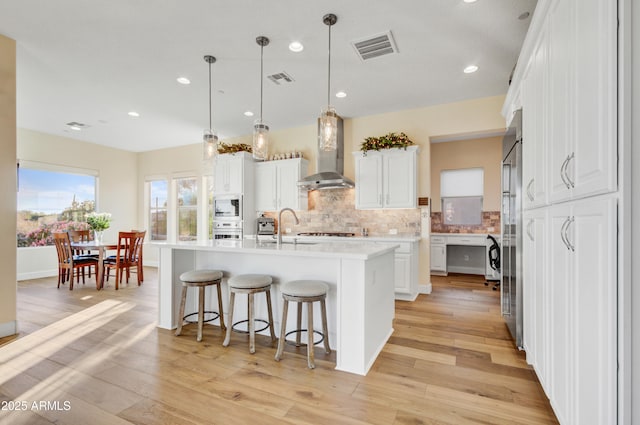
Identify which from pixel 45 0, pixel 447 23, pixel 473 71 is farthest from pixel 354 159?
pixel 45 0

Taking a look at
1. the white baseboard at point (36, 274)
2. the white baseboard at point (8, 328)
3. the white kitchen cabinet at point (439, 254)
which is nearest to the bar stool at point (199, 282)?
the white baseboard at point (8, 328)

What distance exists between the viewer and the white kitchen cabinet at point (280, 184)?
5.46 meters

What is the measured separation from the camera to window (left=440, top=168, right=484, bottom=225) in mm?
6391

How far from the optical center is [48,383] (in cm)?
207

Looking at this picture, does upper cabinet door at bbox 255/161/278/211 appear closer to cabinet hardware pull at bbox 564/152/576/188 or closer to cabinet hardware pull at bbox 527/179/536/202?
cabinet hardware pull at bbox 527/179/536/202

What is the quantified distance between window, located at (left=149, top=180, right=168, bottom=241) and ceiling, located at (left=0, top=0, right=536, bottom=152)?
2634 millimetres

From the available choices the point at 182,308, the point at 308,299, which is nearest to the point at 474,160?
the point at 308,299

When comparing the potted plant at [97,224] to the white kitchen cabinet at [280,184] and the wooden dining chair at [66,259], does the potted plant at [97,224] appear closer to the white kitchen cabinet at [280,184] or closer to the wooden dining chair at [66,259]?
the wooden dining chair at [66,259]

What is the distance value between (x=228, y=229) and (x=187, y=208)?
221cm

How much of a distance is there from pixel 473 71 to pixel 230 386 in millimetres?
4118

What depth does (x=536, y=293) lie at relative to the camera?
2.01m

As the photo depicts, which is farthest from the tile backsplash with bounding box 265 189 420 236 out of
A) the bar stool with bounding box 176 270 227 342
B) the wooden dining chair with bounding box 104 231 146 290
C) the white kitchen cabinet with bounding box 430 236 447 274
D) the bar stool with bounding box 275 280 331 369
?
the bar stool with bounding box 176 270 227 342

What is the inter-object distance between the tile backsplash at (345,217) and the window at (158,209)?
3.23 metres

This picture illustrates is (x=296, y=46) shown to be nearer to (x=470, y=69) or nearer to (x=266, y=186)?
(x=470, y=69)
